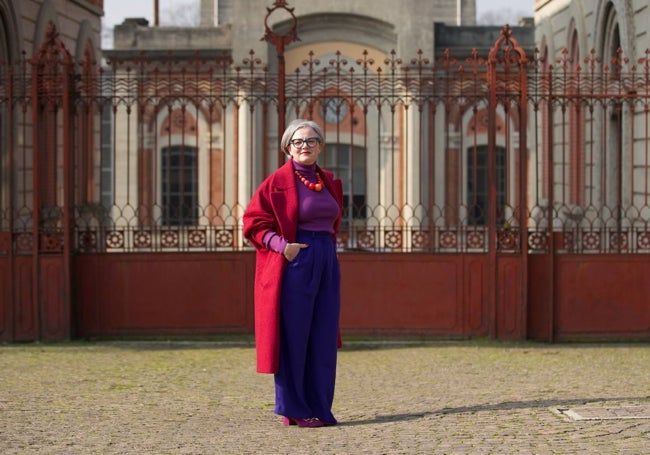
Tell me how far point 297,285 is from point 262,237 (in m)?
0.35

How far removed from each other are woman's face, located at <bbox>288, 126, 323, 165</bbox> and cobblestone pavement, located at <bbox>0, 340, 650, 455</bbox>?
158 centimetres

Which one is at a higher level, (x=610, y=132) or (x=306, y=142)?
(x=610, y=132)

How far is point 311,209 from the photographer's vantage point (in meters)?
8.35

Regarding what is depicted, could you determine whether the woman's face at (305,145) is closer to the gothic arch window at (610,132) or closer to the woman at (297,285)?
the woman at (297,285)

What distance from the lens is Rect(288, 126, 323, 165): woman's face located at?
8320 mm

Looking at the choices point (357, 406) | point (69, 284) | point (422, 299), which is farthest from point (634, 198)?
point (357, 406)

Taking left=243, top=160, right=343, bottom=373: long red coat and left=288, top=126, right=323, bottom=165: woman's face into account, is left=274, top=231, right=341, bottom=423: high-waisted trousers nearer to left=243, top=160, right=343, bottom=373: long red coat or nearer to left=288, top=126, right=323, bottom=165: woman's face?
left=243, top=160, right=343, bottom=373: long red coat

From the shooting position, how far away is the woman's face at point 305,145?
8.32 meters

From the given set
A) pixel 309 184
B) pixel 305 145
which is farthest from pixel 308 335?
pixel 305 145

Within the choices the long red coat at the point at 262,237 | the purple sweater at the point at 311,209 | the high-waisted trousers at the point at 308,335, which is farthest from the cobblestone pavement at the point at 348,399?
the purple sweater at the point at 311,209

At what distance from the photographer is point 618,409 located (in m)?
8.68

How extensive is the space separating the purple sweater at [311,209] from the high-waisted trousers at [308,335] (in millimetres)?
67

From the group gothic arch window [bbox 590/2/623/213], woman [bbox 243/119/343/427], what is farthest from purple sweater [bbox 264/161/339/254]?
gothic arch window [bbox 590/2/623/213]

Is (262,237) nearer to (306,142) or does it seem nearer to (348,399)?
(306,142)
